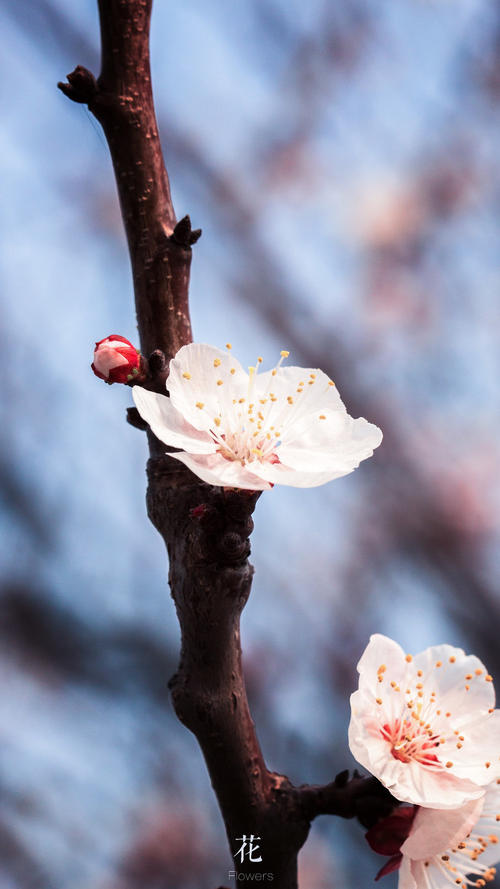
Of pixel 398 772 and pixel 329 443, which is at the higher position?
pixel 329 443

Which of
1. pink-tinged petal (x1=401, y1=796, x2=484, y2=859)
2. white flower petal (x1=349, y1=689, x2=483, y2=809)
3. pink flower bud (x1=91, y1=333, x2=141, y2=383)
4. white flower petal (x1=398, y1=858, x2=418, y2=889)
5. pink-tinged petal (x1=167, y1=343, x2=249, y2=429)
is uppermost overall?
pink flower bud (x1=91, y1=333, x2=141, y2=383)

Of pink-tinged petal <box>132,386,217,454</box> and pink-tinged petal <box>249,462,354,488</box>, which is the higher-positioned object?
pink-tinged petal <box>132,386,217,454</box>

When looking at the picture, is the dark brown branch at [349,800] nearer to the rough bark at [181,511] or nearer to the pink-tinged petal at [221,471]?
the rough bark at [181,511]

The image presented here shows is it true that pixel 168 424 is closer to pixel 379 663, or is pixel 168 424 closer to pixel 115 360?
pixel 115 360

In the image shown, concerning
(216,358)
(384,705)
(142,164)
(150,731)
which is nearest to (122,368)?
(216,358)

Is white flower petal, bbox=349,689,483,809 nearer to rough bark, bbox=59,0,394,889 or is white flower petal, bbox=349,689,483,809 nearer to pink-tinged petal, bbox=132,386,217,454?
rough bark, bbox=59,0,394,889

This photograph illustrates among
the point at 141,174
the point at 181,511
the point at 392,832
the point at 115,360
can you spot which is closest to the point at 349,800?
the point at 392,832

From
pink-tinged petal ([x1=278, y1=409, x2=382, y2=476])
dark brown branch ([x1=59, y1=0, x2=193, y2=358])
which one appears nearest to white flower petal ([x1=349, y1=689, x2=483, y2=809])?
pink-tinged petal ([x1=278, y1=409, x2=382, y2=476])
